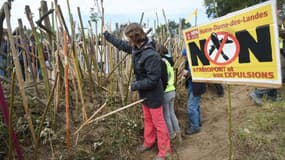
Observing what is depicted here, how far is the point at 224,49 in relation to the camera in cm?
156

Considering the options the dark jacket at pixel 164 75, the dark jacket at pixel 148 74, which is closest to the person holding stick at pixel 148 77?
the dark jacket at pixel 148 74

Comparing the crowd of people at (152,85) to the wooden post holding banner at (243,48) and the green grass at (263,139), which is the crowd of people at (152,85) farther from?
the green grass at (263,139)

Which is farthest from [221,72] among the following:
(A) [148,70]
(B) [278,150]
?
(B) [278,150]

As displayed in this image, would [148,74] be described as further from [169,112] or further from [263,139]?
[263,139]

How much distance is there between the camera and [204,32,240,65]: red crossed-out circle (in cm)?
151

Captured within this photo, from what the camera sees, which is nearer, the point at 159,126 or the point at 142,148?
the point at 159,126

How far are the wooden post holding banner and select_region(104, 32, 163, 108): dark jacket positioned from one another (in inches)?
A: 14.4

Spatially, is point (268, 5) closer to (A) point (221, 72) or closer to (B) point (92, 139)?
(A) point (221, 72)

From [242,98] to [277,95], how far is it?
2.18ft

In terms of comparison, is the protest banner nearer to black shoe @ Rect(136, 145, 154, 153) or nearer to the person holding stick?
the person holding stick

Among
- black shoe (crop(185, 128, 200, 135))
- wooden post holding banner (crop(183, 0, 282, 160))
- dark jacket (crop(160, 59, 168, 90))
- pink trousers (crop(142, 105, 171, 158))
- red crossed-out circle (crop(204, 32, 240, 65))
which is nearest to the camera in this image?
wooden post holding banner (crop(183, 0, 282, 160))

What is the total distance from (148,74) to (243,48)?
78cm

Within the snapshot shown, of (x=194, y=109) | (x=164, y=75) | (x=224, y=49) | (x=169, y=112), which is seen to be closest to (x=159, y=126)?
(x=169, y=112)

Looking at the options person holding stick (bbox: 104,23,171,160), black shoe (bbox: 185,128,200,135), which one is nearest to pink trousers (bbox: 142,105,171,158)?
A: person holding stick (bbox: 104,23,171,160)
